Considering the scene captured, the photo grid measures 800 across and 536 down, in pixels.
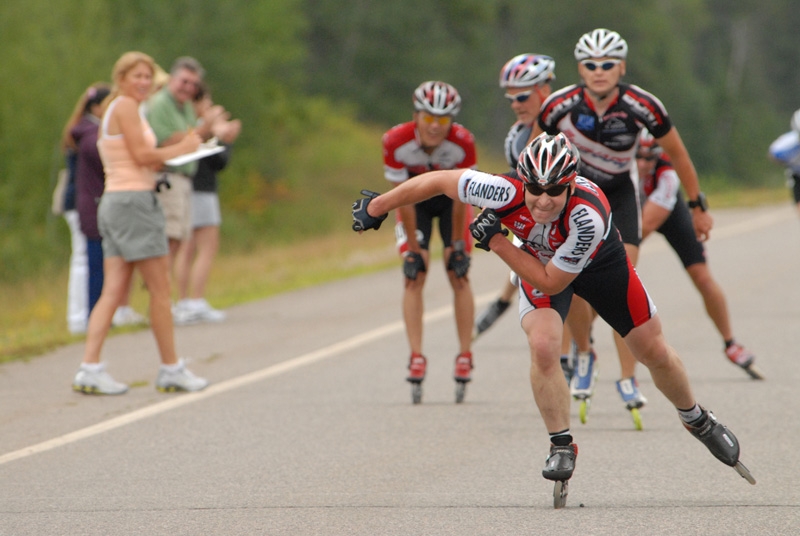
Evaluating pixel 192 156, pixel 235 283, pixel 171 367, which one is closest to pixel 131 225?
pixel 192 156

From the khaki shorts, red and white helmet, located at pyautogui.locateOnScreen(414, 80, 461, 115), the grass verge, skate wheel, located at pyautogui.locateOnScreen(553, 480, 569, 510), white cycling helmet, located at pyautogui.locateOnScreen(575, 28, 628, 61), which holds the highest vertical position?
white cycling helmet, located at pyautogui.locateOnScreen(575, 28, 628, 61)

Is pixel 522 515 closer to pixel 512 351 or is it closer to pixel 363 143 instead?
pixel 512 351

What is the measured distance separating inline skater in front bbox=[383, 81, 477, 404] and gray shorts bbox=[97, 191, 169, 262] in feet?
5.71

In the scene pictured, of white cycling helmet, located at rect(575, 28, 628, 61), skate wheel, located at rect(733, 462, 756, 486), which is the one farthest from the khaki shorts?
skate wheel, located at rect(733, 462, 756, 486)

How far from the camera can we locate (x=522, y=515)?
5727mm

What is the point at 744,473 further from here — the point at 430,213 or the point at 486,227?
the point at 430,213

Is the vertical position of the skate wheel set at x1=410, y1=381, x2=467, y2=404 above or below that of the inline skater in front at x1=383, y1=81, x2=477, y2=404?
below

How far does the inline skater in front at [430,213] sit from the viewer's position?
8.52 meters

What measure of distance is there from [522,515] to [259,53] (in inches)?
1162

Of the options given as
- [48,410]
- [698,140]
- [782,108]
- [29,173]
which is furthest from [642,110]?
[782,108]

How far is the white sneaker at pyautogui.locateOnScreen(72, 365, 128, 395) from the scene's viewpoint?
9117 millimetres

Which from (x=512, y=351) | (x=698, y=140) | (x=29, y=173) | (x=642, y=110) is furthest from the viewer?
(x=698, y=140)

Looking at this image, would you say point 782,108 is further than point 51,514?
Yes

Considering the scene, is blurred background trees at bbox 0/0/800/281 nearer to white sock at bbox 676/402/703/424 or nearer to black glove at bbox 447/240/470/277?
black glove at bbox 447/240/470/277
